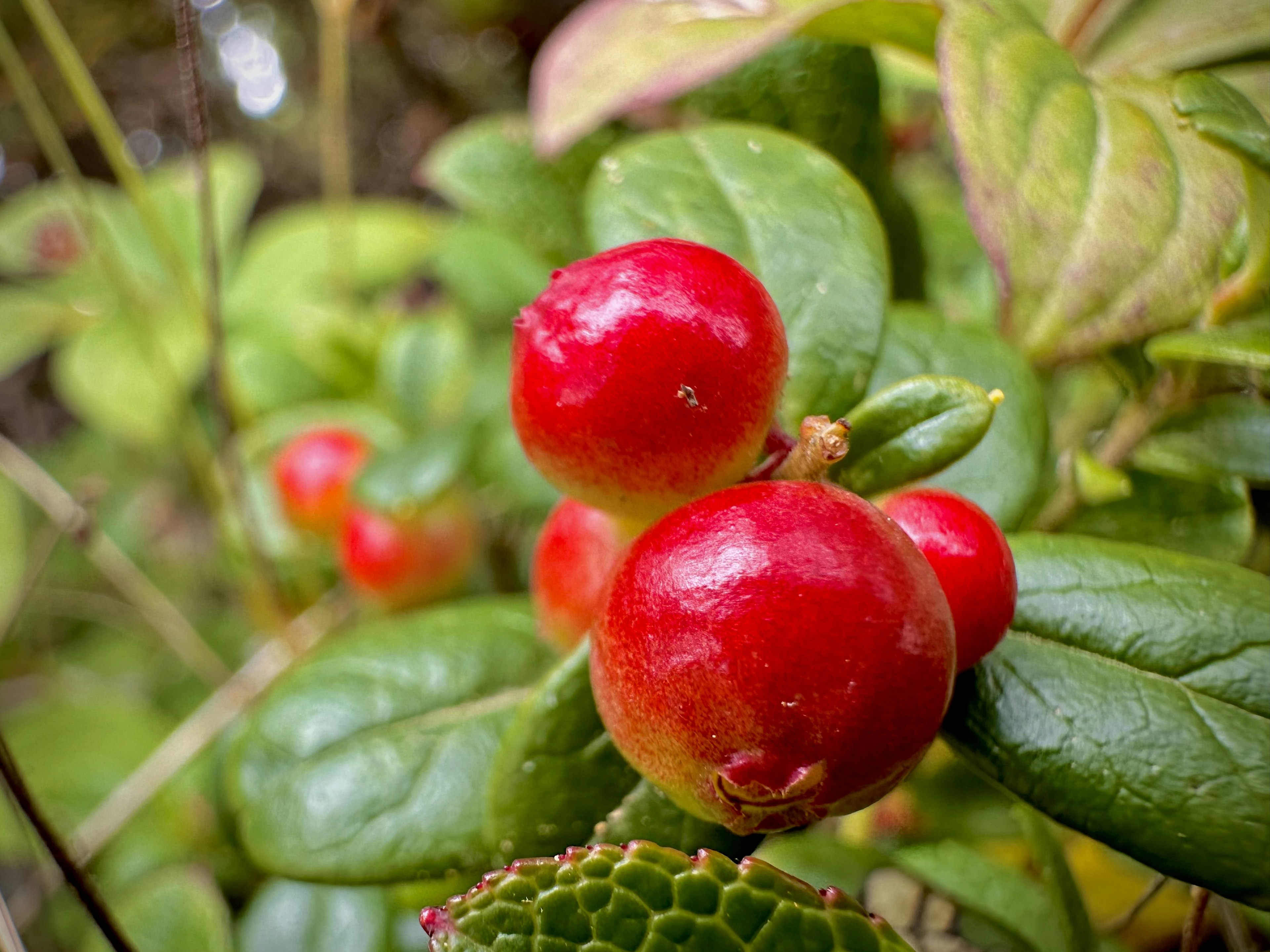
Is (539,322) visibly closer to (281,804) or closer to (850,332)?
(850,332)

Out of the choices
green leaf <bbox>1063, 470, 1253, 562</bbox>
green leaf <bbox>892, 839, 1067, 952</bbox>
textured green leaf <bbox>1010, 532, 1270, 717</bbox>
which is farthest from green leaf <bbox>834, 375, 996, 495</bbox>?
green leaf <bbox>892, 839, 1067, 952</bbox>

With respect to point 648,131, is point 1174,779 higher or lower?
lower

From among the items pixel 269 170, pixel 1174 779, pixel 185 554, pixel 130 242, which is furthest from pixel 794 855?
pixel 269 170

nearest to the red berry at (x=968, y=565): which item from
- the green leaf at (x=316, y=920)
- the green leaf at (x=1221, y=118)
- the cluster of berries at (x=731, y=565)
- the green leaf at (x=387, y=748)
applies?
the cluster of berries at (x=731, y=565)

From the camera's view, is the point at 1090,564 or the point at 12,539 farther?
the point at 12,539

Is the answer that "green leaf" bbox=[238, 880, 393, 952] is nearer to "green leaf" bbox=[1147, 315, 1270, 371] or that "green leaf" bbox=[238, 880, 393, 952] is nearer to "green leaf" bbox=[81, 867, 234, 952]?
"green leaf" bbox=[81, 867, 234, 952]

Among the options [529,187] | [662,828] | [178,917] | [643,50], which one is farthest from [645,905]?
[178,917]
